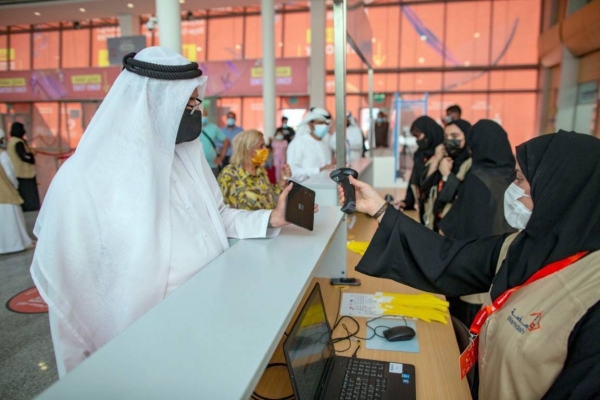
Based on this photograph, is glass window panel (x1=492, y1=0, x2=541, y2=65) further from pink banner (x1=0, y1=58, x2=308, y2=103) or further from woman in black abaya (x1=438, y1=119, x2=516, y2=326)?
woman in black abaya (x1=438, y1=119, x2=516, y2=326)

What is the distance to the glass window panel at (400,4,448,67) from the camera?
13023 millimetres

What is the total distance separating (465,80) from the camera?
13.0m

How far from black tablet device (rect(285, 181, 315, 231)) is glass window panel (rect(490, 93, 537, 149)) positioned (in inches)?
504

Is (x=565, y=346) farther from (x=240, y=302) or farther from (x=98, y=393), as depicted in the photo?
(x=98, y=393)

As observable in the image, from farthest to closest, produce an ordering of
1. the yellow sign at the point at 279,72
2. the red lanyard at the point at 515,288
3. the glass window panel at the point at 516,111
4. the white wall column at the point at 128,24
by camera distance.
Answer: the glass window panel at the point at 516,111 < the white wall column at the point at 128,24 < the yellow sign at the point at 279,72 < the red lanyard at the point at 515,288

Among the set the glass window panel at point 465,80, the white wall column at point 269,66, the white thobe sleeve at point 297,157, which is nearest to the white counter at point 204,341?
the white thobe sleeve at point 297,157

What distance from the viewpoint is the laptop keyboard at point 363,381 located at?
4.44 ft

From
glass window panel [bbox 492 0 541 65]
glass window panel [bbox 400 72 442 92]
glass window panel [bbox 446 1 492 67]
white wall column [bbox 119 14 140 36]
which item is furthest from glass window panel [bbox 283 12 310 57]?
glass window panel [bbox 492 0 541 65]

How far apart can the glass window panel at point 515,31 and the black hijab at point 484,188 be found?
1149 centimetres

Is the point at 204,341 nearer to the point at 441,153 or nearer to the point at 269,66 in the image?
the point at 441,153

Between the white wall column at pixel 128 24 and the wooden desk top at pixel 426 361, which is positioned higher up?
the white wall column at pixel 128 24

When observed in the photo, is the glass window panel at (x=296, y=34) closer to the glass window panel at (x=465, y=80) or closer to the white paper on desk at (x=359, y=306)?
the glass window panel at (x=465, y=80)

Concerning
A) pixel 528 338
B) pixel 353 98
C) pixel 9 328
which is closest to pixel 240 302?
pixel 528 338

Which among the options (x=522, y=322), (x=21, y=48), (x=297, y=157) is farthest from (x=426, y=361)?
(x=21, y=48)
